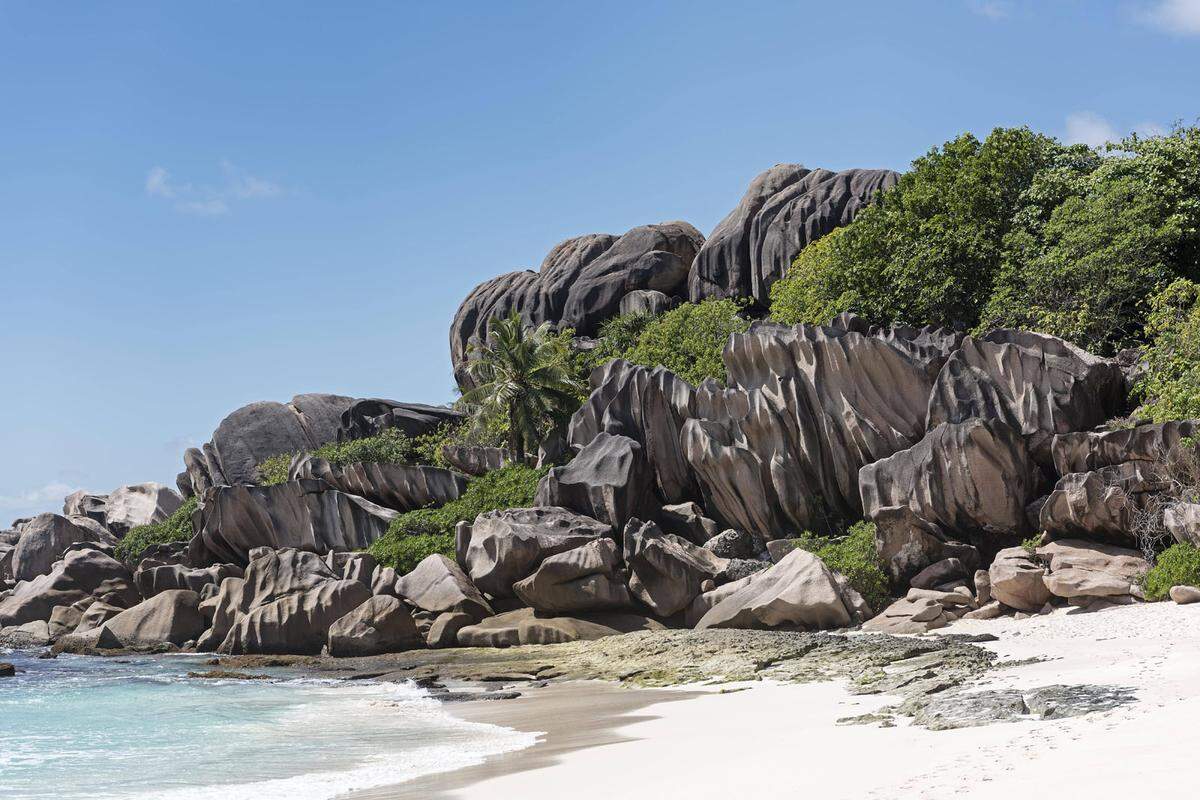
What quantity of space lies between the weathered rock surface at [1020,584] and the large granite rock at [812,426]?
5.82m

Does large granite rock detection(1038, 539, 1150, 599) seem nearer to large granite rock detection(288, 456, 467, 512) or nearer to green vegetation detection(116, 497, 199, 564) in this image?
large granite rock detection(288, 456, 467, 512)

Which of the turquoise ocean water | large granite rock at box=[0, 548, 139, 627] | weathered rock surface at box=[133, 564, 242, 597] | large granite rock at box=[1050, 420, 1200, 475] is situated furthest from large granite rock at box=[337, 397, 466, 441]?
large granite rock at box=[1050, 420, 1200, 475]

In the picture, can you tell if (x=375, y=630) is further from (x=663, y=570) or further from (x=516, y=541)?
(x=663, y=570)

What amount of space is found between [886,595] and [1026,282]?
11.1 m

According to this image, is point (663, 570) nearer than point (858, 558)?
No

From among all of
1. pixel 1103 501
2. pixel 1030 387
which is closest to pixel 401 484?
pixel 1030 387

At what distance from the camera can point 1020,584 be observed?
16.9 metres

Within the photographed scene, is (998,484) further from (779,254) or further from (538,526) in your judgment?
(779,254)

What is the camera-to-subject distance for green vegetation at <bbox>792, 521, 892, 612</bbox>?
19.3 metres

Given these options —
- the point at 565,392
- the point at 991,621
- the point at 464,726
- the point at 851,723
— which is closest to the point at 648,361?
the point at 565,392

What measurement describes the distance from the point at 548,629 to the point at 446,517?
370 inches

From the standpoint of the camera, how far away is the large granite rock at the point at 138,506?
49125 millimetres

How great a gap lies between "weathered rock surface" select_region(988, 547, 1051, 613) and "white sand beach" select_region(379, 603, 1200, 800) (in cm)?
264

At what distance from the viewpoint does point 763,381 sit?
83.4 ft
